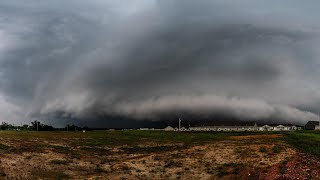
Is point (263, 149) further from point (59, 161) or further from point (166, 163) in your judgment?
point (59, 161)

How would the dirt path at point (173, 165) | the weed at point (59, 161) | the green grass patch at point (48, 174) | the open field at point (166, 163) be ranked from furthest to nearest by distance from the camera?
the weed at point (59, 161) → the open field at point (166, 163) → the dirt path at point (173, 165) → the green grass patch at point (48, 174)

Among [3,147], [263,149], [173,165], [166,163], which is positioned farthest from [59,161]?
[263,149]

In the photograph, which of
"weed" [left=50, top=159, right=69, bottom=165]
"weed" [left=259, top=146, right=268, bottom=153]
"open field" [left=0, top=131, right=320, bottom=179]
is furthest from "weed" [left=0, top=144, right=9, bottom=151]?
"weed" [left=259, top=146, right=268, bottom=153]

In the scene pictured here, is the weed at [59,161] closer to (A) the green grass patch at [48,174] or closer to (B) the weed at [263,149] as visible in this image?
(A) the green grass patch at [48,174]

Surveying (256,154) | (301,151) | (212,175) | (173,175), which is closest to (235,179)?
(212,175)

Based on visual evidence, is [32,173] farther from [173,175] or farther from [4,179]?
[173,175]

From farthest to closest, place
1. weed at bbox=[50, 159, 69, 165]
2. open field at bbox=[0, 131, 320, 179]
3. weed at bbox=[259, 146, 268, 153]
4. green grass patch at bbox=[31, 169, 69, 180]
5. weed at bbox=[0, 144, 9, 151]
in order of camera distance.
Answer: weed at bbox=[0, 144, 9, 151] → weed at bbox=[259, 146, 268, 153] → weed at bbox=[50, 159, 69, 165] → open field at bbox=[0, 131, 320, 179] → green grass patch at bbox=[31, 169, 69, 180]

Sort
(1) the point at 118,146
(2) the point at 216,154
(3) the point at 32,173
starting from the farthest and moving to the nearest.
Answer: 1. (1) the point at 118,146
2. (2) the point at 216,154
3. (3) the point at 32,173

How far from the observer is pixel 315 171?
51.0m

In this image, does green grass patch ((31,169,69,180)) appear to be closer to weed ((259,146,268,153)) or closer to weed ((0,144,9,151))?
weed ((0,144,9,151))

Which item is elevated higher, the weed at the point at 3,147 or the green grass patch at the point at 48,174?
the weed at the point at 3,147

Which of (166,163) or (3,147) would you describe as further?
(3,147)

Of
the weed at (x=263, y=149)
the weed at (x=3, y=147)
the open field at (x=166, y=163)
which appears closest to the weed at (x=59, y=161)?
the open field at (x=166, y=163)

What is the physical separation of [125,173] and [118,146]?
26815mm
